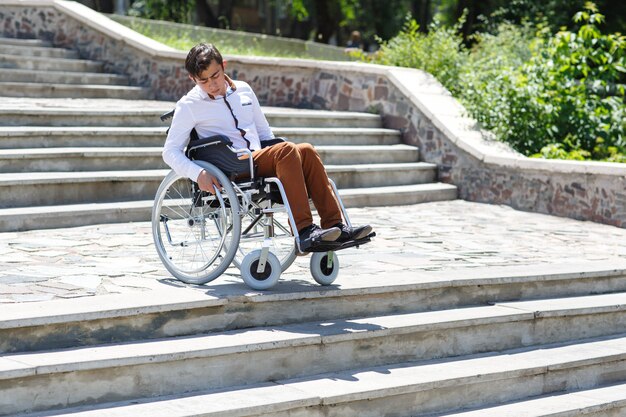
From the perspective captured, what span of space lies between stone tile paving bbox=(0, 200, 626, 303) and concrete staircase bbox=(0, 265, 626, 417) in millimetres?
423

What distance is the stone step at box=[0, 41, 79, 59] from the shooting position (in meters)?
13.3

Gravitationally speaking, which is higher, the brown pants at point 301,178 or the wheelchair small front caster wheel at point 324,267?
the brown pants at point 301,178

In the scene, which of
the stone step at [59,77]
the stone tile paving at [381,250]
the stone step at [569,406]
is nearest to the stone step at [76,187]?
the stone tile paving at [381,250]

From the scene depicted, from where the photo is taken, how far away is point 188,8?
2753 centimetres

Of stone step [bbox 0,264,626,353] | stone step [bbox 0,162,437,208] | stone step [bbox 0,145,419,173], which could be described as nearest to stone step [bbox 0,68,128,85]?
stone step [bbox 0,145,419,173]

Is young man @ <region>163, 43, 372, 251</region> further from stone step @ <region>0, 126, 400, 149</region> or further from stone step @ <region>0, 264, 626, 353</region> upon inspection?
stone step @ <region>0, 126, 400, 149</region>

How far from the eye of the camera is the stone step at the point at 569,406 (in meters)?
5.39

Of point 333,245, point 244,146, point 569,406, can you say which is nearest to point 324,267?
point 333,245

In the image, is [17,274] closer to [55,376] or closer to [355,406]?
[55,376]

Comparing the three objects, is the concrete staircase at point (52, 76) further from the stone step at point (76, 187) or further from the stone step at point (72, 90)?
the stone step at point (76, 187)

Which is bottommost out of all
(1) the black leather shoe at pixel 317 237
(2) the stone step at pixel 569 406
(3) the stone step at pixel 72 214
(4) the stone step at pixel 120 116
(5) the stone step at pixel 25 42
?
(2) the stone step at pixel 569 406

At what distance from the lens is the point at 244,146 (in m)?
5.94

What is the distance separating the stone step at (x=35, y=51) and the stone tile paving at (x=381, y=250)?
5.72 metres

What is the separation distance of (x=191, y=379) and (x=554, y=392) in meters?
2.11
